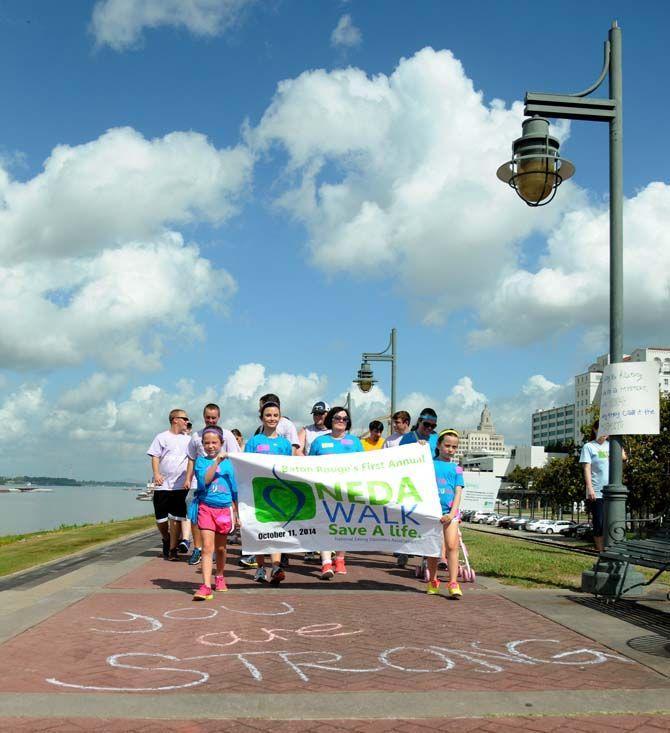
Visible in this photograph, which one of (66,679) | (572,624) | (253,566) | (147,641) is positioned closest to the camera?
(66,679)

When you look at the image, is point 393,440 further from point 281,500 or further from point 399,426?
point 281,500

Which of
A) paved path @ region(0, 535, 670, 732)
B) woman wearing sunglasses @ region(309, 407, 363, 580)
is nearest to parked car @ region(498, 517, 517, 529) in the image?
woman wearing sunglasses @ region(309, 407, 363, 580)

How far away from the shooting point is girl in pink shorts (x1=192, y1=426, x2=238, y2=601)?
8117 millimetres

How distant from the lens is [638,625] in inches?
257

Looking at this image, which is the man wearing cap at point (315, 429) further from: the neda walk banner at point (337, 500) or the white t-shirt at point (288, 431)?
the neda walk banner at point (337, 500)

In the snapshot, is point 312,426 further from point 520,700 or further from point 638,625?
point 520,700

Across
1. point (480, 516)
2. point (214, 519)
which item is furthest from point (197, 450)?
point (480, 516)

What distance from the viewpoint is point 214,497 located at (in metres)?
8.16

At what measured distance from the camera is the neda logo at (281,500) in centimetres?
855

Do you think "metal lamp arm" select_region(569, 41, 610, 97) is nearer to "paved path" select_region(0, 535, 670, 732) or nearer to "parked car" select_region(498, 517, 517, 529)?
"paved path" select_region(0, 535, 670, 732)

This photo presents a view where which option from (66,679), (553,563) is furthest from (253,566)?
(66,679)

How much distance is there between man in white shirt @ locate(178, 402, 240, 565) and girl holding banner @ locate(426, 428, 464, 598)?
238 cm

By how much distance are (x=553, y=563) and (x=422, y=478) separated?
11.1ft

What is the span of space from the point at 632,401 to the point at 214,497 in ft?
14.5
